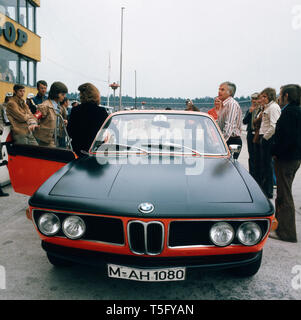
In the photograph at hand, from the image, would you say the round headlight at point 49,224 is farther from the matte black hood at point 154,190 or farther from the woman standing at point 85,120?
the woman standing at point 85,120

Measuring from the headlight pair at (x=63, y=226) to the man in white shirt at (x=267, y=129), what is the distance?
382 cm

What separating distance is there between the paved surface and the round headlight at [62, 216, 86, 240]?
21.5 inches

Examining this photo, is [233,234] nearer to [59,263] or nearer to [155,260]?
[155,260]

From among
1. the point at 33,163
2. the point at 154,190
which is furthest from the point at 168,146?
the point at 33,163

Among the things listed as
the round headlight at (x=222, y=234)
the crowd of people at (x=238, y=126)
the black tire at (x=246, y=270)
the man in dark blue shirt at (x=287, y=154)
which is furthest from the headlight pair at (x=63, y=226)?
the man in dark blue shirt at (x=287, y=154)

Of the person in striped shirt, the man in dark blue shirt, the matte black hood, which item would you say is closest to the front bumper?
the matte black hood

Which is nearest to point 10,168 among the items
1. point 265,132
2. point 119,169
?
point 119,169

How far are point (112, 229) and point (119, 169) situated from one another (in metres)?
0.72

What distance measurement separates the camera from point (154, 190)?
233 centimetres

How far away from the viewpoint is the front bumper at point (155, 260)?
2.12 metres

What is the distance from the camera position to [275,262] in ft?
10.2

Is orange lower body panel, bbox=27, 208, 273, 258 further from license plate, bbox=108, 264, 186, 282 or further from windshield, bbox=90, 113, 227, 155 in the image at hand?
windshield, bbox=90, 113, 227, 155

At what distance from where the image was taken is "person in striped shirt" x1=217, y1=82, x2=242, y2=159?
515 centimetres

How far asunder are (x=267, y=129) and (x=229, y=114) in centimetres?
74
